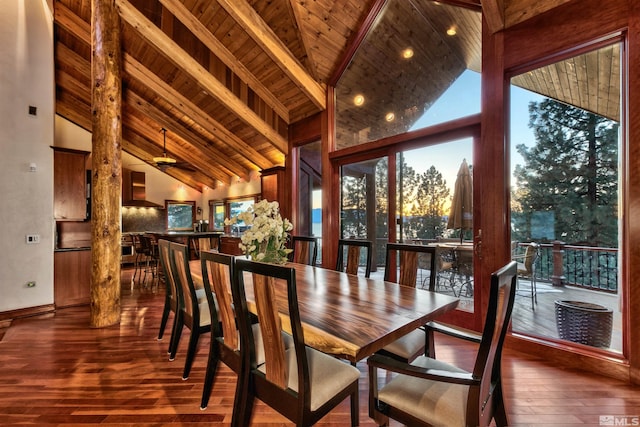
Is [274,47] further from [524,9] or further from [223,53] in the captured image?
[524,9]

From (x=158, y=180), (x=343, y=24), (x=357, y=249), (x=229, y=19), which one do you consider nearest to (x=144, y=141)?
(x=158, y=180)

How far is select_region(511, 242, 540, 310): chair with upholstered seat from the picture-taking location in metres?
2.83

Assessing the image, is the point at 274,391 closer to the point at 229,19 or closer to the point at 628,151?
the point at 628,151

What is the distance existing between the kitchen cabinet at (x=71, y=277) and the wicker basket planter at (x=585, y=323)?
602 cm

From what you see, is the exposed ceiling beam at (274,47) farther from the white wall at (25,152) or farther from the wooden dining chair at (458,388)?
the wooden dining chair at (458,388)

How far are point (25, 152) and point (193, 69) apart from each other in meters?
2.46

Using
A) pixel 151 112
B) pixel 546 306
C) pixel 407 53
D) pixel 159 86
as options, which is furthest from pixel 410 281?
pixel 151 112

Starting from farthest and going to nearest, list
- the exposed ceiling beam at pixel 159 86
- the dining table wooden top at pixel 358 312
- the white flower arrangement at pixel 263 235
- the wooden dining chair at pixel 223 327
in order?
the exposed ceiling beam at pixel 159 86 < the white flower arrangement at pixel 263 235 < the wooden dining chair at pixel 223 327 < the dining table wooden top at pixel 358 312

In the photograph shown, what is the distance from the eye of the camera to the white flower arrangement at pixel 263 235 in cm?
237

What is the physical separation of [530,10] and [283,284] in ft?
10.5

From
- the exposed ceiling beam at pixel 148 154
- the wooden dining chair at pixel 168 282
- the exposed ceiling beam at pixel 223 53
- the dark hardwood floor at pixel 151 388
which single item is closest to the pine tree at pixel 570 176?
the dark hardwood floor at pixel 151 388

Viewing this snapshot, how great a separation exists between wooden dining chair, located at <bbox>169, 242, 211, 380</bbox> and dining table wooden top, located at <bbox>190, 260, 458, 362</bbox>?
527mm

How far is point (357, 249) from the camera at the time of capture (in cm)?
279

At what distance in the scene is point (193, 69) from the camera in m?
4.26
